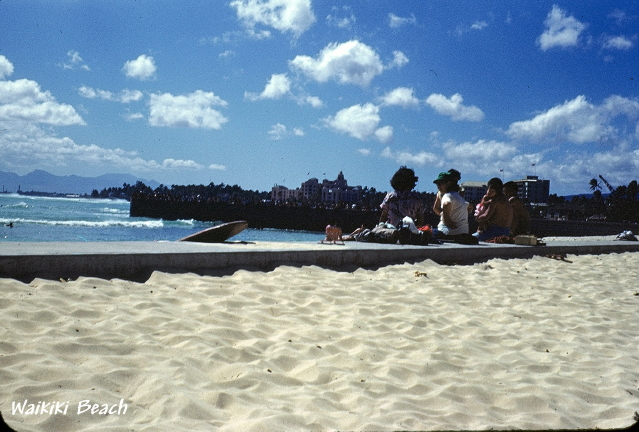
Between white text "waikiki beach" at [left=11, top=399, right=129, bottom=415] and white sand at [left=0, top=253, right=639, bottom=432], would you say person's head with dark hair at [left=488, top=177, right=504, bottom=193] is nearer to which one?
white sand at [left=0, top=253, right=639, bottom=432]

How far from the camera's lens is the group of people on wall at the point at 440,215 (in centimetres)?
816

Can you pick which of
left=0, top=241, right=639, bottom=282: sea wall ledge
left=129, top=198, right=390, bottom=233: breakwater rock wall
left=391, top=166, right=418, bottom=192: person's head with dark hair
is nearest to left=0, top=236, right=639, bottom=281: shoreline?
left=0, top=241, right=639, bottom=282: sea wall ledge

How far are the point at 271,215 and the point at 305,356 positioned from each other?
62070mm

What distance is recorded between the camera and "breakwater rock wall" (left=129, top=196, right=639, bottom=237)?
56.7 m

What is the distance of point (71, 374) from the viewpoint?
2535 millimetres

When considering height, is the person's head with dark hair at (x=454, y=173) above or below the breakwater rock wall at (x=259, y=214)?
above

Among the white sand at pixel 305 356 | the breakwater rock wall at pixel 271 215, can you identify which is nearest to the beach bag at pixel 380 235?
the white sand at pixel 305 356

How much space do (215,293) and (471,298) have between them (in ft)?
8.70

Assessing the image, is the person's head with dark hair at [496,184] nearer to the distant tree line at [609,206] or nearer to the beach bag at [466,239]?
the beach bag at [466,239]

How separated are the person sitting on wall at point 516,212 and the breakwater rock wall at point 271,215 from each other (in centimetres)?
4105

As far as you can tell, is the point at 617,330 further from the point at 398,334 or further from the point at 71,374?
the point at 71,374

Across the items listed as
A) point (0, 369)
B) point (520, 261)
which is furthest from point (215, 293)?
point (520, 261)

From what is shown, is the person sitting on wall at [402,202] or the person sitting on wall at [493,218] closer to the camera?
the person sitting on wall at [402,202]

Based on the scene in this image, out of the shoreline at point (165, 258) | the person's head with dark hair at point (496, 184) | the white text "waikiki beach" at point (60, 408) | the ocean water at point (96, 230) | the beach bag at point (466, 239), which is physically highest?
the person's head with dark hair at point (496, 184)
